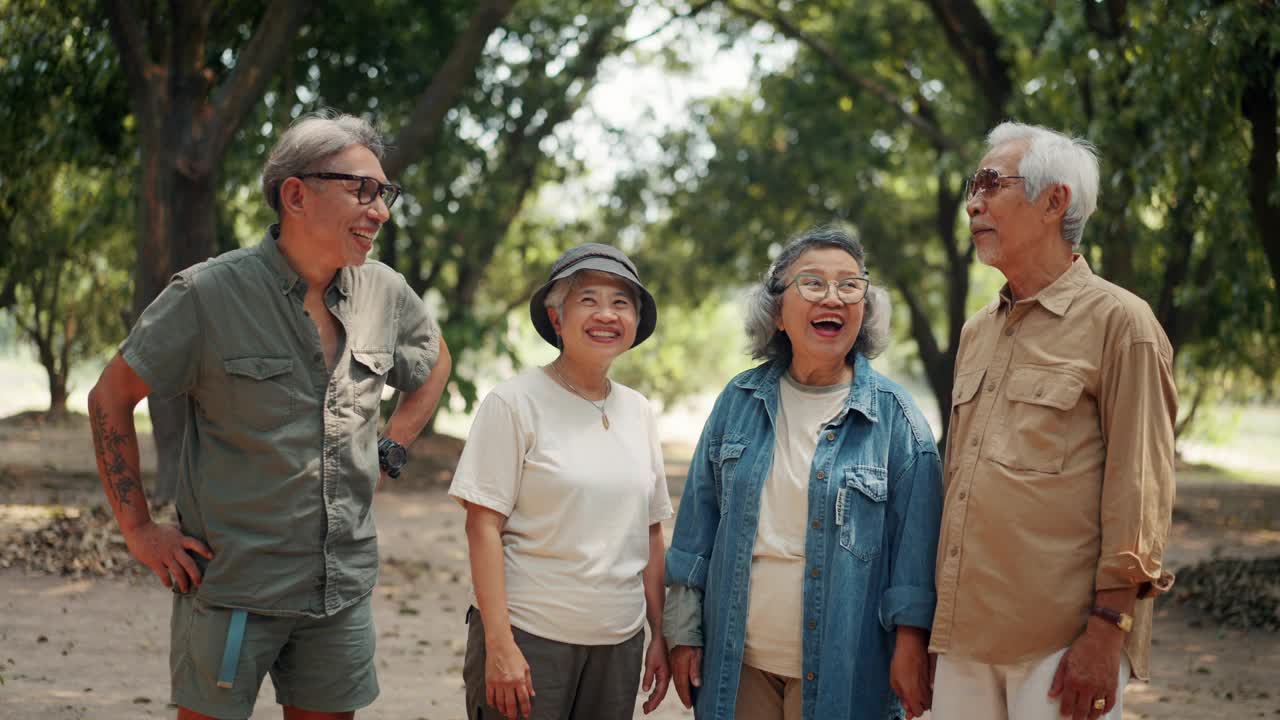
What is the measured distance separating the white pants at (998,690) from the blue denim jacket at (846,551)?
0.46ft

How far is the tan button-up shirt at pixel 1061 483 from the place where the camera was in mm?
2693

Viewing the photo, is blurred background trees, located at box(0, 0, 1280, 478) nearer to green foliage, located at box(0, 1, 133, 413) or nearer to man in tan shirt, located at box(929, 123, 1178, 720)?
green foliage, located at box(0, 1, 133, 413)

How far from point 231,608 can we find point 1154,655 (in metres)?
5.87

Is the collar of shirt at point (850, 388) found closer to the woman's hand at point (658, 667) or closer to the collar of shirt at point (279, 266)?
the woman's hand at point (658, 667)

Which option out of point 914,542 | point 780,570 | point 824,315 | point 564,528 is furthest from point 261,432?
point 914,542

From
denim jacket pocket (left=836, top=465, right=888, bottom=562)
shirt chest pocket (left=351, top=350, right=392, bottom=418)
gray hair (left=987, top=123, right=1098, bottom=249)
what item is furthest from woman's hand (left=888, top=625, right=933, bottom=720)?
shirt chest pocket (left=351, top=350, right=392, bottom=418)

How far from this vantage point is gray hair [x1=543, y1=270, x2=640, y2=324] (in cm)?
323

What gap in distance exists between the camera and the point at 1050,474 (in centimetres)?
280

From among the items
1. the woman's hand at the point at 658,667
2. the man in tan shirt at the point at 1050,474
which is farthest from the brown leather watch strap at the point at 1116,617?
the woman's hand at the point at 658,667

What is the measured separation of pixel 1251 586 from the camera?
797 cm

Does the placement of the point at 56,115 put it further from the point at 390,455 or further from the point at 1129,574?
the point at 1129,574

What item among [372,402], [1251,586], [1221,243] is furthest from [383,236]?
[372,402]

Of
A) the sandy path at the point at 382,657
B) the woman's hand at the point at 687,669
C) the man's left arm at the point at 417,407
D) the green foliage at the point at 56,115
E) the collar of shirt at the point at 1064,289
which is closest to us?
the collar of shirt at the point at 1064,289

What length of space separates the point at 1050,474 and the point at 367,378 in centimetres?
175
